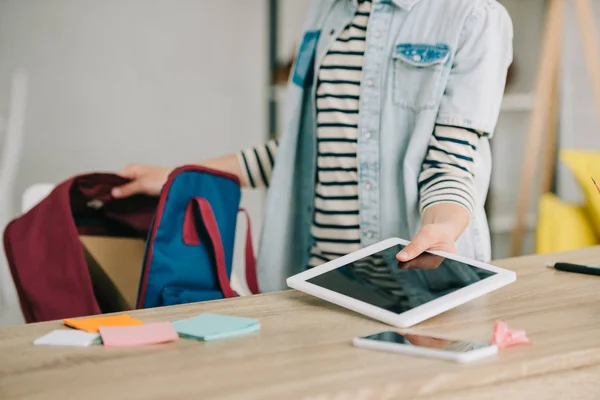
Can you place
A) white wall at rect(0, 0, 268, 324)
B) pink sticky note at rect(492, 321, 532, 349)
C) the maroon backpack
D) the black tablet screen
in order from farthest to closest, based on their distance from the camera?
white wall at rect(0, 0, 268, 324) < the maroon backpack < the black tablet screen < pink sticky note at rect(492, 321, 532, 349)

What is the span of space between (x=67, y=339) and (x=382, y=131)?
27.0 inches

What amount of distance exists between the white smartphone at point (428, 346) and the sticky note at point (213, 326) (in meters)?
0.11

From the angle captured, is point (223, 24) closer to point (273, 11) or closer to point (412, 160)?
A: point (273, 11)

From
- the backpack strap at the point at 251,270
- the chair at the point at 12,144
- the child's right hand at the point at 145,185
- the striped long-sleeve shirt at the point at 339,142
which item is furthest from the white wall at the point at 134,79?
the striped long-sleeve shirt at the point at 339,142

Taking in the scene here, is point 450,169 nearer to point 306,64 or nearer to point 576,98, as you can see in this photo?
point 306,64

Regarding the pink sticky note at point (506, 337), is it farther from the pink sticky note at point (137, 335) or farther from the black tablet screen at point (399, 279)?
the pink sticky note at point (137, 335)

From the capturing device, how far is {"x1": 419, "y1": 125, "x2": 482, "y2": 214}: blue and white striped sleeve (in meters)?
1.08

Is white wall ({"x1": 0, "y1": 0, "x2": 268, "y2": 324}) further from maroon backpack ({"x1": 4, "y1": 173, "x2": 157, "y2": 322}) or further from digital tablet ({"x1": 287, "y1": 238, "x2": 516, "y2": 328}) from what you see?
digital tablet ({"x1": 287, "y1": 238, "x2": 516, "y2": 328})

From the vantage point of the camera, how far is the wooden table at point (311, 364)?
569mm

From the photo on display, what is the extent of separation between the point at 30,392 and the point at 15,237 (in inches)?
30.0

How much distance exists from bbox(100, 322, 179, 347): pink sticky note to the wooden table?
1cm

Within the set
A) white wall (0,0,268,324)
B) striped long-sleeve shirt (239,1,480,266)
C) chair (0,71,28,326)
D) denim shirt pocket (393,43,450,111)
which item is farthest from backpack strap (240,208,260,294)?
white wall (0,0,268,324)

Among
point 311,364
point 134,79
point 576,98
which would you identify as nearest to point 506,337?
point 311,364

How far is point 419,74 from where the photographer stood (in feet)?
3.90
